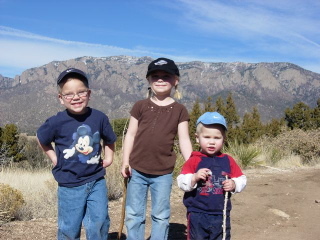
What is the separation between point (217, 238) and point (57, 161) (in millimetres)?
1445

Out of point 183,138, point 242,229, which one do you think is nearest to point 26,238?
point 183,138

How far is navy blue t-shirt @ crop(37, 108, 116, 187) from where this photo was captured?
3.37 meters

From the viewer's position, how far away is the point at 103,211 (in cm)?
343

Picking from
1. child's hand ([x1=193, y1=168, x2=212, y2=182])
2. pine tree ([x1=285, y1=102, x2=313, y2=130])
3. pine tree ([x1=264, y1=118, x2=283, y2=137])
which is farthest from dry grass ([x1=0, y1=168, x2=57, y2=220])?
pine tree ([x1=285, y1=102, x2=313, y2=130])

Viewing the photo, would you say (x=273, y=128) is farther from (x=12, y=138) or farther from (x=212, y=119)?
(x=212, y=119)

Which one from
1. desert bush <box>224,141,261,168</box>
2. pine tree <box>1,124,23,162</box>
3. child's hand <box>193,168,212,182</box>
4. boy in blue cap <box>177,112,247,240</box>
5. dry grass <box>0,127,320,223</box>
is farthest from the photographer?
pine tree <box>1,124,23,162</box>

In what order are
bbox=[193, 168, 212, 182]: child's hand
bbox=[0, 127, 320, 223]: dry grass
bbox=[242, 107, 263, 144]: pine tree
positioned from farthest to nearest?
bbox=[242, 107, 263, 144]: pine tree < bbox=[0, 127, 320, 223]: dry grass < bbox=[193, 168, 212, 182]: child's hand

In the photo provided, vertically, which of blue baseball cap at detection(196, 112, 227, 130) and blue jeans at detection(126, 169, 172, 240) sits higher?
blue baseball cap at detection(196, 112, 227, 130)

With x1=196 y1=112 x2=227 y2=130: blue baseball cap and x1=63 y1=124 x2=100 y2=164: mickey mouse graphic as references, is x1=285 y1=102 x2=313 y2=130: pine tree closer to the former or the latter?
x1=196 y1=112 x2=227 y2=130: blue baseball cap

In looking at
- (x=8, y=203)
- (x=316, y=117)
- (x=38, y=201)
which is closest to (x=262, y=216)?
(x=38, y=201)

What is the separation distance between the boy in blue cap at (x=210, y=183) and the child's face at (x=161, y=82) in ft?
2.13

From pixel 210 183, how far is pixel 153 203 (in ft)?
2.62

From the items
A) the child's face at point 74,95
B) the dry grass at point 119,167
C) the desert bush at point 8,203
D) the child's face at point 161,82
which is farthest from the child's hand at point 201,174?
the dry grass at point 119,167

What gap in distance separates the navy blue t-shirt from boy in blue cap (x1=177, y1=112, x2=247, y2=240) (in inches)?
30.3
